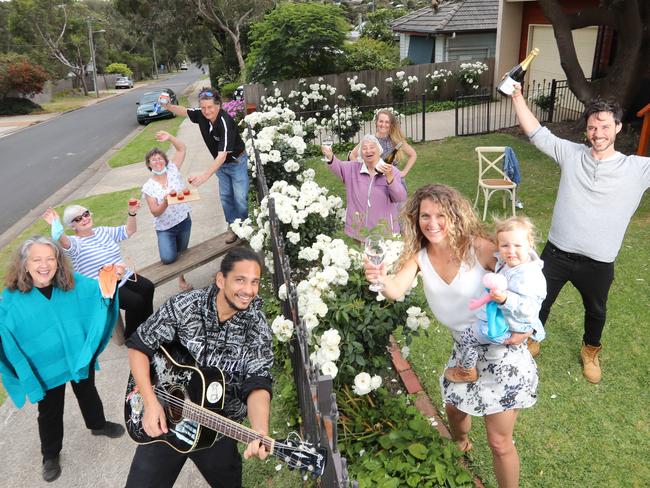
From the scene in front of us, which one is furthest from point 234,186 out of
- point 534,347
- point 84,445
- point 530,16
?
point 530,16

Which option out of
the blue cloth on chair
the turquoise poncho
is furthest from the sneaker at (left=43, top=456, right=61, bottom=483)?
the blue cloth on chair

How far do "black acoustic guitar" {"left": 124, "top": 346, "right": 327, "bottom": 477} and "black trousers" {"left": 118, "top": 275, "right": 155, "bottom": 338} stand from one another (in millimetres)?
2074

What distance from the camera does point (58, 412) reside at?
3.34 metres

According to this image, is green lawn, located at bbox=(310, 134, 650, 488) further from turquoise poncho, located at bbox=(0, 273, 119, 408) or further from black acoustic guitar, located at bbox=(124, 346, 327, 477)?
turquoise poncho, located at bbox=(0, 273, 119, 408)

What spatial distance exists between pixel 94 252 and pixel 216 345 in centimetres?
230

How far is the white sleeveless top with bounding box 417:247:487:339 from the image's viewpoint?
2.53 metres

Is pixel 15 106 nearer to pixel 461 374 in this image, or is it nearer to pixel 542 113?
pixel 542 113

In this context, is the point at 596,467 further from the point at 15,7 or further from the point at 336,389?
the point at 15,7

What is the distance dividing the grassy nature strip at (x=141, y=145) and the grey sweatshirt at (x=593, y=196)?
13284mm

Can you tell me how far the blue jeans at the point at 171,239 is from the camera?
520 centimetres

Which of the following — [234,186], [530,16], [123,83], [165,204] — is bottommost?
[123,83]

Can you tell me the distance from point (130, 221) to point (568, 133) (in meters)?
11.1

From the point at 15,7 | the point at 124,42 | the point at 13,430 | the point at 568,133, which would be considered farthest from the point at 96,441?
the point at 124,42

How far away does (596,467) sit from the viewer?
3.14 m
